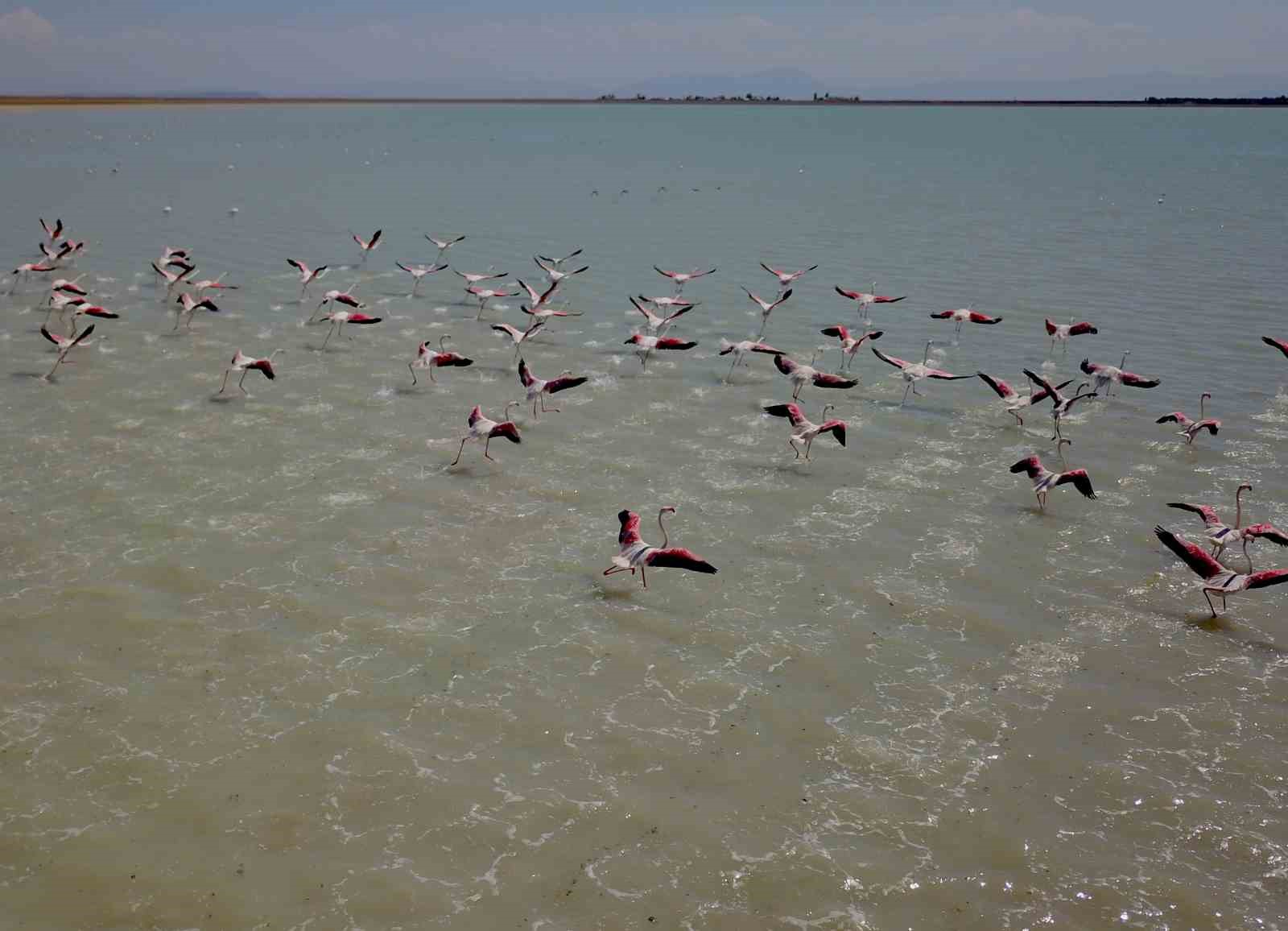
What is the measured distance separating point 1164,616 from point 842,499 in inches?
160

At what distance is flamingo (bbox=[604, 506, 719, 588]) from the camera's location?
1006 cm

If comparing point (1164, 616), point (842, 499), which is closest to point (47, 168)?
point (842, 499)

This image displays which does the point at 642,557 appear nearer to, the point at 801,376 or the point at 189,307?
the point at 801,376

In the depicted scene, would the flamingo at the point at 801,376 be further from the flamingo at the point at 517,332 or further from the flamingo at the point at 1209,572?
the flamingo at the point at 1209,572

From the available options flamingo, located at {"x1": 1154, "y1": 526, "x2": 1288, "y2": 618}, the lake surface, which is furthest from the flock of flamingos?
the lake surface

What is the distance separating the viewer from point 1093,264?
95.6ft

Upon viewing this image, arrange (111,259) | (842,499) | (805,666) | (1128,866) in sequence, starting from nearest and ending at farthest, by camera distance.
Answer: (1128,866)
(805,666)
(842,499)
(111,259)

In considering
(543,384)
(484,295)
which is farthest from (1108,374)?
(484,295)

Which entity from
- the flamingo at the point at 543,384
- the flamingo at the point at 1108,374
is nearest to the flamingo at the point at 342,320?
the flamingo at the point at 543,384

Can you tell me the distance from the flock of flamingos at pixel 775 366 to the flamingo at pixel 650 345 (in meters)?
0.02

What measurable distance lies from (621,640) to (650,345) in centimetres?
951

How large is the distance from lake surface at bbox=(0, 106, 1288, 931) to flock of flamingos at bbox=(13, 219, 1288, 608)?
15.3 inches

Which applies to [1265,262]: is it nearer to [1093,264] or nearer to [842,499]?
[1093,264]

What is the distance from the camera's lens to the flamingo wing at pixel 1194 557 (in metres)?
10.6
